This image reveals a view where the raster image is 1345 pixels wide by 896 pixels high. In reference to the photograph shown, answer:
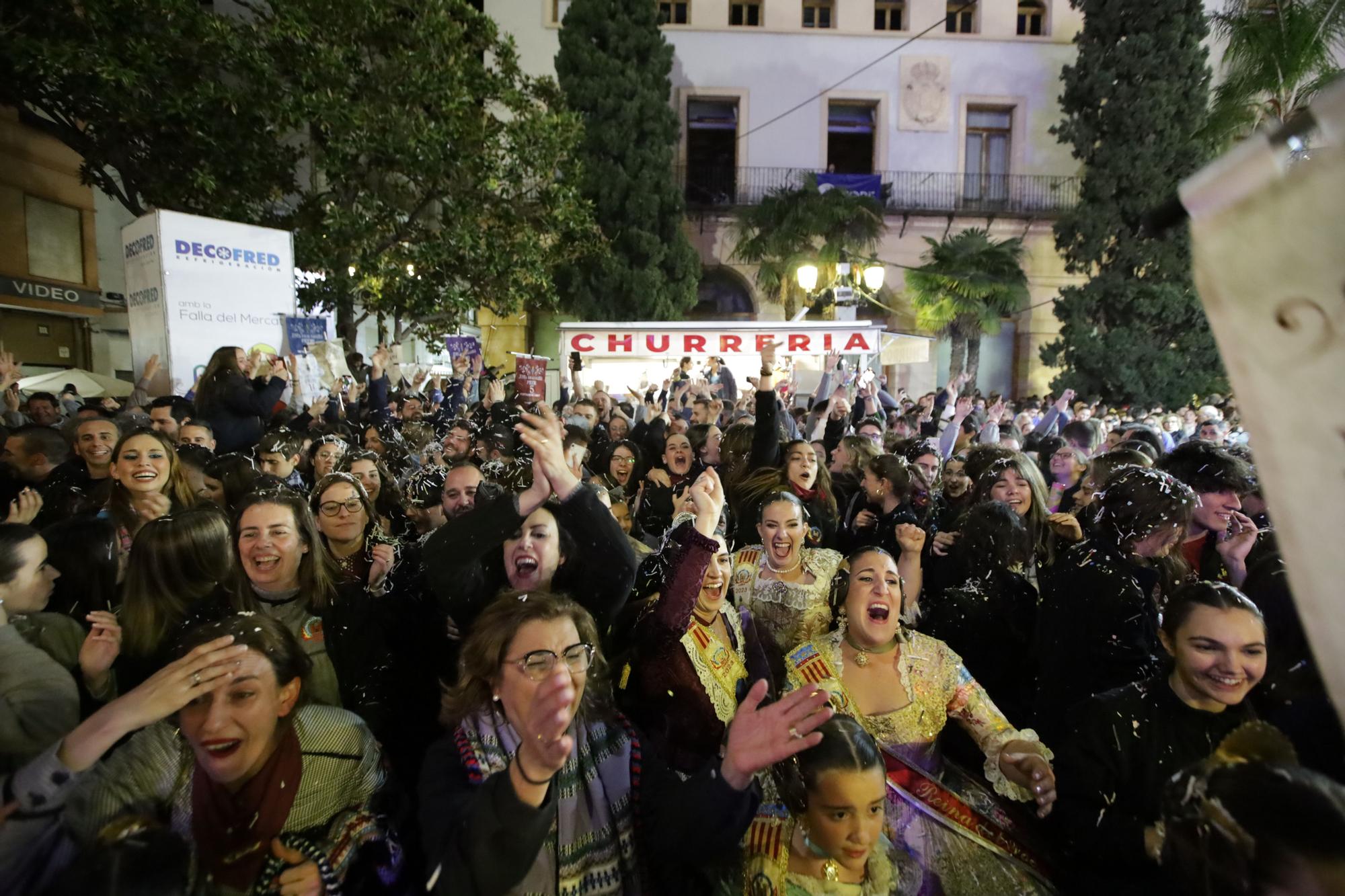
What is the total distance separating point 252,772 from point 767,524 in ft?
6.67

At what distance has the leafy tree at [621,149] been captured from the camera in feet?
64.1

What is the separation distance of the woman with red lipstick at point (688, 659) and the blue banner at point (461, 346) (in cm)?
998

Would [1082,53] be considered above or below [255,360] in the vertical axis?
above

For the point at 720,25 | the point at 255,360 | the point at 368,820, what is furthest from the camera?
the point at 720,25

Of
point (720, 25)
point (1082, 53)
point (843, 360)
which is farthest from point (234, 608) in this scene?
point (720, 25)

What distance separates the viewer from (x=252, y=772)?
181 cm

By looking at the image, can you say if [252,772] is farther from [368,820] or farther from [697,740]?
[697,740]

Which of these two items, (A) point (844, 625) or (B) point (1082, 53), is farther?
(B) point (1082, 53)

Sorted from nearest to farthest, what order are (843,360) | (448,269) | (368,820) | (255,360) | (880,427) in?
(368,820)
(255,360)
(880,427)
(843,360)
(448,269)

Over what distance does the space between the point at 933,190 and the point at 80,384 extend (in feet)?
72.2

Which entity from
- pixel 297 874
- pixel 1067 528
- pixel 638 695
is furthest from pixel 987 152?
pixel 297 874

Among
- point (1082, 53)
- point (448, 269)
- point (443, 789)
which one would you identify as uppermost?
point (1082, 53)

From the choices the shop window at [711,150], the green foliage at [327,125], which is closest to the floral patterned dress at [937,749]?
the green foliage at [327,125]

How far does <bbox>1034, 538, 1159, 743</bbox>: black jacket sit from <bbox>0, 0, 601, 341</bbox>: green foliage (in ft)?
34.5
